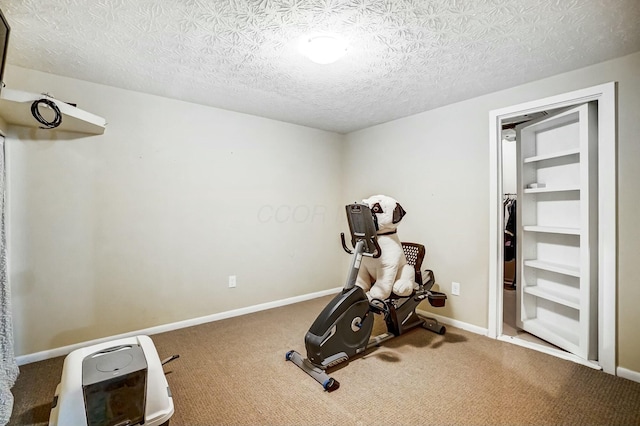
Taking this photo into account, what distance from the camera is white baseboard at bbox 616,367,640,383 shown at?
200 centimetres

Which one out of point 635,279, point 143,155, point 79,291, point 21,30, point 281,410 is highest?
point 21,30

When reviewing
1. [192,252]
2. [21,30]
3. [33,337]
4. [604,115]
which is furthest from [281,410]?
[604,115]

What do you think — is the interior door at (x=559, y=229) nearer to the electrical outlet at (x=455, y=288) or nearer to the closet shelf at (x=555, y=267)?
the closet shelf at (x=555, y=267)

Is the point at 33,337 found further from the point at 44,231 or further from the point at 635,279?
the point at 635,279

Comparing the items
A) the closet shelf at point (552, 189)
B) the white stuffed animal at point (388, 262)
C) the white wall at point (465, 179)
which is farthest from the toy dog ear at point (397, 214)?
the closet shelf at point (552, 189)

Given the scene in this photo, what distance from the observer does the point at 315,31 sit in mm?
1732

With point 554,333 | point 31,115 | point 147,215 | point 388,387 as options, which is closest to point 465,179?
point 554,333

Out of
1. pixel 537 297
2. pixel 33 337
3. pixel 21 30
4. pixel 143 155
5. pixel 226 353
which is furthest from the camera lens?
pixel 537 297

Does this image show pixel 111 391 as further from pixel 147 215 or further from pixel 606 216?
pixel 606 216

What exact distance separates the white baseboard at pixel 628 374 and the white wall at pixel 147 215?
291cm

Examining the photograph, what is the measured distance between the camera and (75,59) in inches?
82.1

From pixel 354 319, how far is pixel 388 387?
19.4 inches

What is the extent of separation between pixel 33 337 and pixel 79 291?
41 cm

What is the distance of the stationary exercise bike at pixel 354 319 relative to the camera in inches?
82.2
